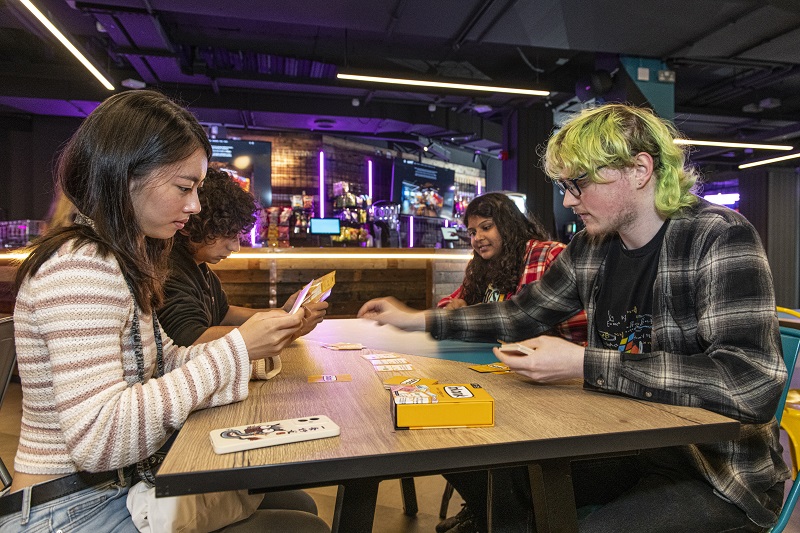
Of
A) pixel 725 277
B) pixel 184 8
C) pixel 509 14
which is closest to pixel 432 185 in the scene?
pixel 509 14

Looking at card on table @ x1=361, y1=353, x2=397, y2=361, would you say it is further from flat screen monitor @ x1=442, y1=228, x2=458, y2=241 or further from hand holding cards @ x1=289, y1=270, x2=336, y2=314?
flat screen monitor @ x1=442, y1=228, x2=458, y2=241

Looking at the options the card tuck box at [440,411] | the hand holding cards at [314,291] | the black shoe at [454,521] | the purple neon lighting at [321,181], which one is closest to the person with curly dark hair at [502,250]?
the black shoe at [454,521]

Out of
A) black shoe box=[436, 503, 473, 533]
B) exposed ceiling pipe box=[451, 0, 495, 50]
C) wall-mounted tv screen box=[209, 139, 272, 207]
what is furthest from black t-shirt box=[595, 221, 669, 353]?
wall-mounted tv screen box=[209, 139, 272, 207]

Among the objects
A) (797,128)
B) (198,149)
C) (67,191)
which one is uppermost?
(797,128)

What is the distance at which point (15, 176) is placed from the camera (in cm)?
949

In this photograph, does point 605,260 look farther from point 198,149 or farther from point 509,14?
point 509,14

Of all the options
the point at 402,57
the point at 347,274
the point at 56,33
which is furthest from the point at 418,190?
the point at 56,33

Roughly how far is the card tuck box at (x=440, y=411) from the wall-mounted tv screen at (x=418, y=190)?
9.30 m

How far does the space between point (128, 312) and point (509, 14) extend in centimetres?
587

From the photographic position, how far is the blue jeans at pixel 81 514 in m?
1.08

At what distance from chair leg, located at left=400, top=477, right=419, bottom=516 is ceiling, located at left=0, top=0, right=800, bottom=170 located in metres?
4.66

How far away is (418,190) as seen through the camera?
427 inches

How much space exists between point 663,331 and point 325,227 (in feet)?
18.2

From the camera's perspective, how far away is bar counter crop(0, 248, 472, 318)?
564 centimetres
